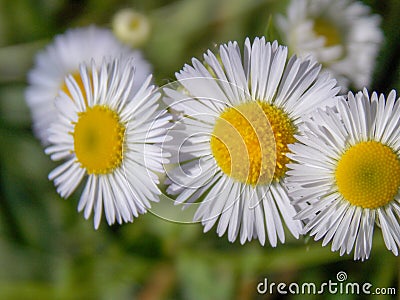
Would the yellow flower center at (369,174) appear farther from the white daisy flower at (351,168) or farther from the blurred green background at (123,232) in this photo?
the blurred green background at (123,232)

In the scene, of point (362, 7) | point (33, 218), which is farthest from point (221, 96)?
point (33, 218)

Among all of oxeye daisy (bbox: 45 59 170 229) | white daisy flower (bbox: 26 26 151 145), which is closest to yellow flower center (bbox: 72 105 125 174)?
oxeye daisy (bbox: 45 59 170 229)

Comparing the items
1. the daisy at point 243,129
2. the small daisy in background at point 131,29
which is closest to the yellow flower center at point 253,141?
A: the daisy at point 243,129

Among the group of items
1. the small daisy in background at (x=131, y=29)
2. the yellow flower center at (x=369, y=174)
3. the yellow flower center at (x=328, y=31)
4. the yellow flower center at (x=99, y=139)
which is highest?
the small daisy in background at (x=131, y=29)

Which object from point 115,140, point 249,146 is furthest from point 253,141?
point 115,140

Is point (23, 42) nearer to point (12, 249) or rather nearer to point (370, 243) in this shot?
point (12, 249)

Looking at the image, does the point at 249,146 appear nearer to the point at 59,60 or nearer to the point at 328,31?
the point at 328,31
